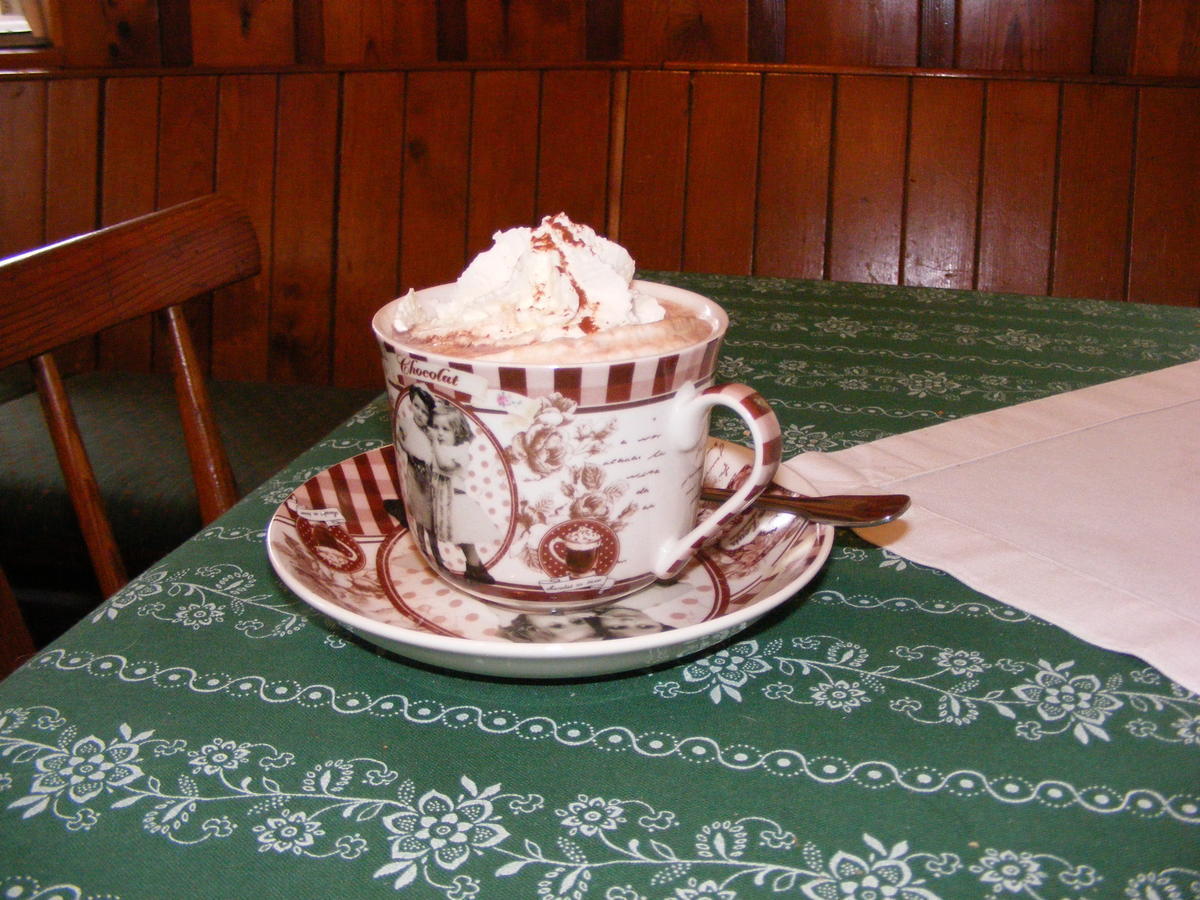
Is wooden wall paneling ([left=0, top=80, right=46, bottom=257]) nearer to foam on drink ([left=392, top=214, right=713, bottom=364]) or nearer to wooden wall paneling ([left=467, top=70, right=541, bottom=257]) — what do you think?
wooden wall paneling ([left=467, top=70, right=541, bottom=257])

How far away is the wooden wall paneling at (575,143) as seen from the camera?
6.42 ft

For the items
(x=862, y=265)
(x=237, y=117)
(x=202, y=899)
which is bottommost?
(x=202, y=899)

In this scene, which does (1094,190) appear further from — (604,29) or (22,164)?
(22,164)

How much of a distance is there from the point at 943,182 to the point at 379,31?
1097mm

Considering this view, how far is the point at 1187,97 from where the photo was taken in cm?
189

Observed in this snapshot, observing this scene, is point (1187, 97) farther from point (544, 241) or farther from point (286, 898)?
point (286, 898)

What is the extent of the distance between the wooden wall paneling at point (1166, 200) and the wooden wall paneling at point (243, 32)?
5.20 ft

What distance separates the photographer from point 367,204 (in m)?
2.03

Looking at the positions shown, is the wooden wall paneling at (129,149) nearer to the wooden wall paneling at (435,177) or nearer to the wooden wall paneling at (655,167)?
the wooden wall paneling at (435,177)

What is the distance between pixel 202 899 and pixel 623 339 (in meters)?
0.29

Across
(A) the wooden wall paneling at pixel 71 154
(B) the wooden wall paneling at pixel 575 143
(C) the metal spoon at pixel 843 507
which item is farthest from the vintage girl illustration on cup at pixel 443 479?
(A) the wooden wall paneling at pixel 71 154

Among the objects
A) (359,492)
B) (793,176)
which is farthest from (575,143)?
(359,492)

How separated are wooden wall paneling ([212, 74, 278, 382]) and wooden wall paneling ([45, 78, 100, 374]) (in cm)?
26

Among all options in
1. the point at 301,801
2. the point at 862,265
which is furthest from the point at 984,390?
the point at 862,265
